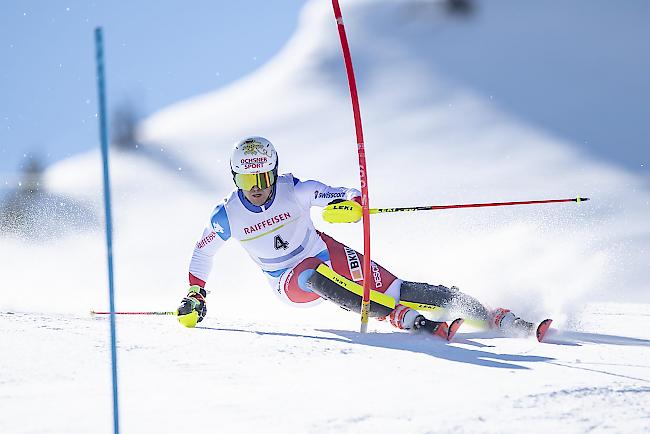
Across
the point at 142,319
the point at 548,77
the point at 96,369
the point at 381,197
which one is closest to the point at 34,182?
the point at 381,197

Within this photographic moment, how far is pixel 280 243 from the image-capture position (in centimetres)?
572

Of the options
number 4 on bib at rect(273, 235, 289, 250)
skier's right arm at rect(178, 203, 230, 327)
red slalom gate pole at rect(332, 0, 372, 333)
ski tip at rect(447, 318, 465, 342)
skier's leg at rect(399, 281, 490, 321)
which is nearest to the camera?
ski tip at rect(447, 318, 465, 342)

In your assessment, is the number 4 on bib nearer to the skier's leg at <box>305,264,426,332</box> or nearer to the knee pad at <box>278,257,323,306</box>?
the knee pad at <box>278,257,323,306</box>

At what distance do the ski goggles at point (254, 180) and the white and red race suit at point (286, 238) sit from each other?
4.9 inches

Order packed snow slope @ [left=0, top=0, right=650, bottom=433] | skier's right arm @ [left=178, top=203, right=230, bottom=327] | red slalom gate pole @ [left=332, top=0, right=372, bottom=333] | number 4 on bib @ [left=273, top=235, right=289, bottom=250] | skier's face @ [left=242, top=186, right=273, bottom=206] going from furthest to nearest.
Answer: number 4 on bib @ [left=273, top=235, right=289, bottom=250] → skier's face @ [left=242, top=186, right=273, bottom=206] → skier's right arm @ [left=178, top=203, right=230, bottom=327] → red slalom gate pole @ [left=332, top=0, right=372, bottom=333] → packed snow slope @ [left=0, top=0, right=650, bottom=433]

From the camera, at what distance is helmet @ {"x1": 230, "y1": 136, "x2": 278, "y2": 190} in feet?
18.1

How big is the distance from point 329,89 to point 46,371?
49352 mm

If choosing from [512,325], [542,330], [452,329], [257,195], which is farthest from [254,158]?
[542,330]

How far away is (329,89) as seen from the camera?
52.2 metres

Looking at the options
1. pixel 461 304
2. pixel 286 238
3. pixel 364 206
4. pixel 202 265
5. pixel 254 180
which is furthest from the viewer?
pixel 202 265

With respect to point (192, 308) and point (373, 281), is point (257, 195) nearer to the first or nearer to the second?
point (192, 308)

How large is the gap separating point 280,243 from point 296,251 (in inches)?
5.1

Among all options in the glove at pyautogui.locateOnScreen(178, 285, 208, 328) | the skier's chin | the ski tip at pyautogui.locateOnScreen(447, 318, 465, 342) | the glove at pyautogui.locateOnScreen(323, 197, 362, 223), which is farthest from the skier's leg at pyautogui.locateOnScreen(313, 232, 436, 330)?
the glove at pyautogui.locateOnScreen(178, 285, 208, 328)

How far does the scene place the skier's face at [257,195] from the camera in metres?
5.59
